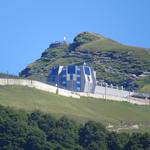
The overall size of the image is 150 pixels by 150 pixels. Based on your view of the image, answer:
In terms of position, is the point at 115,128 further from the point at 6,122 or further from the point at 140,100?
the point at 140,100

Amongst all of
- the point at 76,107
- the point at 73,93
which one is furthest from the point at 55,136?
the point at 73,93

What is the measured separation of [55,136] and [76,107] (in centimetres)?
4215

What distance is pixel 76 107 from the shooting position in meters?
166

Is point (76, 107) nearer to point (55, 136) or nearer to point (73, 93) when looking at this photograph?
point (73, 93)

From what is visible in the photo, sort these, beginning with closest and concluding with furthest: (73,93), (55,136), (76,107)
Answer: (55,136)
(76,107)
(73,93)

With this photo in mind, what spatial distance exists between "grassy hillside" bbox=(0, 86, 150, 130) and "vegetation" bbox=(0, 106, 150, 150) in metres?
16.7

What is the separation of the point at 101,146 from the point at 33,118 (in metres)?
10.3

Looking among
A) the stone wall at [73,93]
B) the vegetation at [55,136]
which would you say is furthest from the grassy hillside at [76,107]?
the vegetation at [55,136]

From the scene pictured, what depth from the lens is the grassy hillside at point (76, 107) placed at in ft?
506

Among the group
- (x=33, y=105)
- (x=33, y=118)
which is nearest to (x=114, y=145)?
(x=33, y=118)

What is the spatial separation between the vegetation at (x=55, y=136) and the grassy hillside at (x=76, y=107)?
16707mm

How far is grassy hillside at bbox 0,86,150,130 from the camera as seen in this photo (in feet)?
506

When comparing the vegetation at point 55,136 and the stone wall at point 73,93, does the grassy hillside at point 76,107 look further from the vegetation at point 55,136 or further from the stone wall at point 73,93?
the vegetation at point 55,136

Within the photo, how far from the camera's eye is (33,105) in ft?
510
